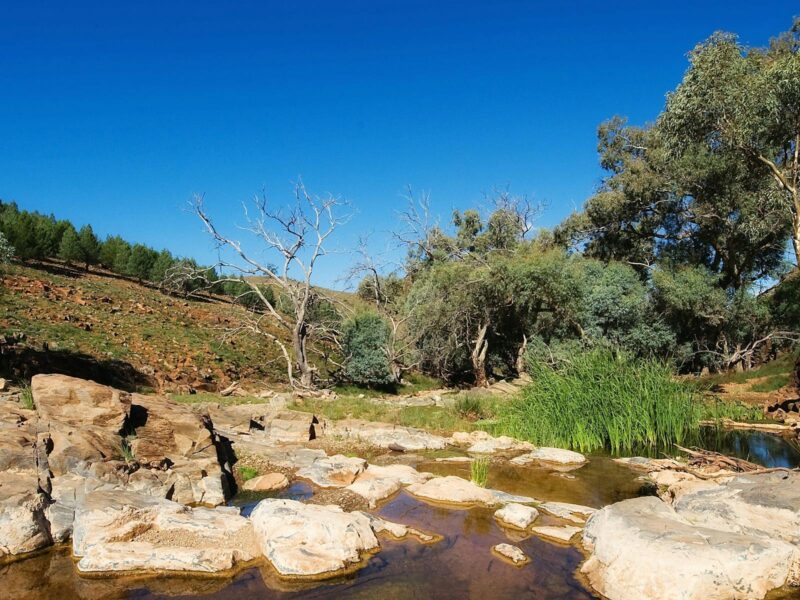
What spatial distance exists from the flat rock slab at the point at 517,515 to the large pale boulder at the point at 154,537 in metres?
3.07

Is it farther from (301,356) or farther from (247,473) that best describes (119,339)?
(247,473)

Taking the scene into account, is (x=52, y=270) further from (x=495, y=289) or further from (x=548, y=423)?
(x=548, y=423)

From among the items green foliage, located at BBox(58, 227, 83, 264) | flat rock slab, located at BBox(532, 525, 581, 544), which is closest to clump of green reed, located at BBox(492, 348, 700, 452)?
flat rock slab, located at BBox(532, 525, 581, 544)

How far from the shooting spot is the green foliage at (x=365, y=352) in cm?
2356

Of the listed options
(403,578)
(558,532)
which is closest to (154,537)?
(403,578)

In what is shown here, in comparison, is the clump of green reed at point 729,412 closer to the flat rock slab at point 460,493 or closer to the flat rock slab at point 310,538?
the flat rock slab at point 460,493

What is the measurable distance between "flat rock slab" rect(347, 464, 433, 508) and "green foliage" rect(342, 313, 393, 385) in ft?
45.6

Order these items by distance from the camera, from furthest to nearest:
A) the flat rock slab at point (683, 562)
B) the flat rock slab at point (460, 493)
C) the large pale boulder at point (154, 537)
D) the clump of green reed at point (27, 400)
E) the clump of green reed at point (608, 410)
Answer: the clump of green reed at point (608, 410)
the clump of green reed at point (27, 400)
the flat rock slab at point (460, 493)
the large pale boulder at point (154, 537)
the flat rock slab at point (683, 562)

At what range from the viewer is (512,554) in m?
5.84

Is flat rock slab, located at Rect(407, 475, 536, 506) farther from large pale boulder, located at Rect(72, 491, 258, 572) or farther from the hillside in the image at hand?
the hillside

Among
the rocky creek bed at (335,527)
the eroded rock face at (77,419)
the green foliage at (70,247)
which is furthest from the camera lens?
the green foliage at (70,247)

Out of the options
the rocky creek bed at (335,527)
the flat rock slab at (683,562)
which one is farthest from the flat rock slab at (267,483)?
the flat rock slab at (683,562)

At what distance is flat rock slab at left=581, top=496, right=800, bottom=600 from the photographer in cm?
462

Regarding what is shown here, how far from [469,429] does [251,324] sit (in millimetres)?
11099
